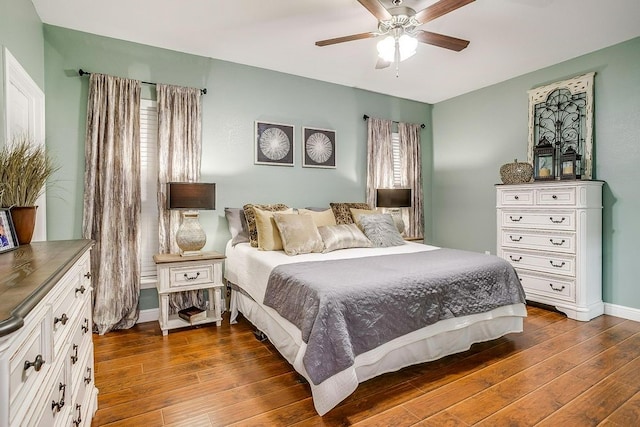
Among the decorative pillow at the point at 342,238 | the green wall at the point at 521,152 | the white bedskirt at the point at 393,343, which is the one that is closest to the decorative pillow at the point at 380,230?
the decorative pillow at the point at 342,238

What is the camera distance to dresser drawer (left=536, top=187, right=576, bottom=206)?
3436mm

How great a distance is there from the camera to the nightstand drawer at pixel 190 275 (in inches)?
123

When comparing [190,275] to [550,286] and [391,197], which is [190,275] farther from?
[550,286]

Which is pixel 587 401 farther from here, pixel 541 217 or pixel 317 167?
pixel 317 167

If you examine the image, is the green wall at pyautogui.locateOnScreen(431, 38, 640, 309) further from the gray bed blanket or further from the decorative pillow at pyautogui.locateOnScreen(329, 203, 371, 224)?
the decorative pillow at pyautogui.locateOnScreen(329, 203, 371, 224)

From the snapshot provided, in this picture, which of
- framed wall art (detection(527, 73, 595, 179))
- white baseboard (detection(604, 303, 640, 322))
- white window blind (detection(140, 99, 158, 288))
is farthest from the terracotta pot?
white baseboard (detection(604, 303, 640, 322))

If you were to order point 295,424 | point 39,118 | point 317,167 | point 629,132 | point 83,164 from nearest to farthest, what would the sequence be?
point 295,424 < point 39,118 < point 83,164 < point 629,132 < point 317,167

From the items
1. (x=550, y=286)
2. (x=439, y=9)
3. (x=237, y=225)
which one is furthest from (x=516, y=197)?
(x=237, y=225)

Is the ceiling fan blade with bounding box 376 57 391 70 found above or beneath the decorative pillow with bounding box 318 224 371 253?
above

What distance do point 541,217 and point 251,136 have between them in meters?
3.33

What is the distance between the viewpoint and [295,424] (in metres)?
1.84

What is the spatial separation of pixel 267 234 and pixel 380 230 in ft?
3.94

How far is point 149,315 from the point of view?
3.47 meters

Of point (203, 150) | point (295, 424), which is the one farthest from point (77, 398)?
point (203, 150)
